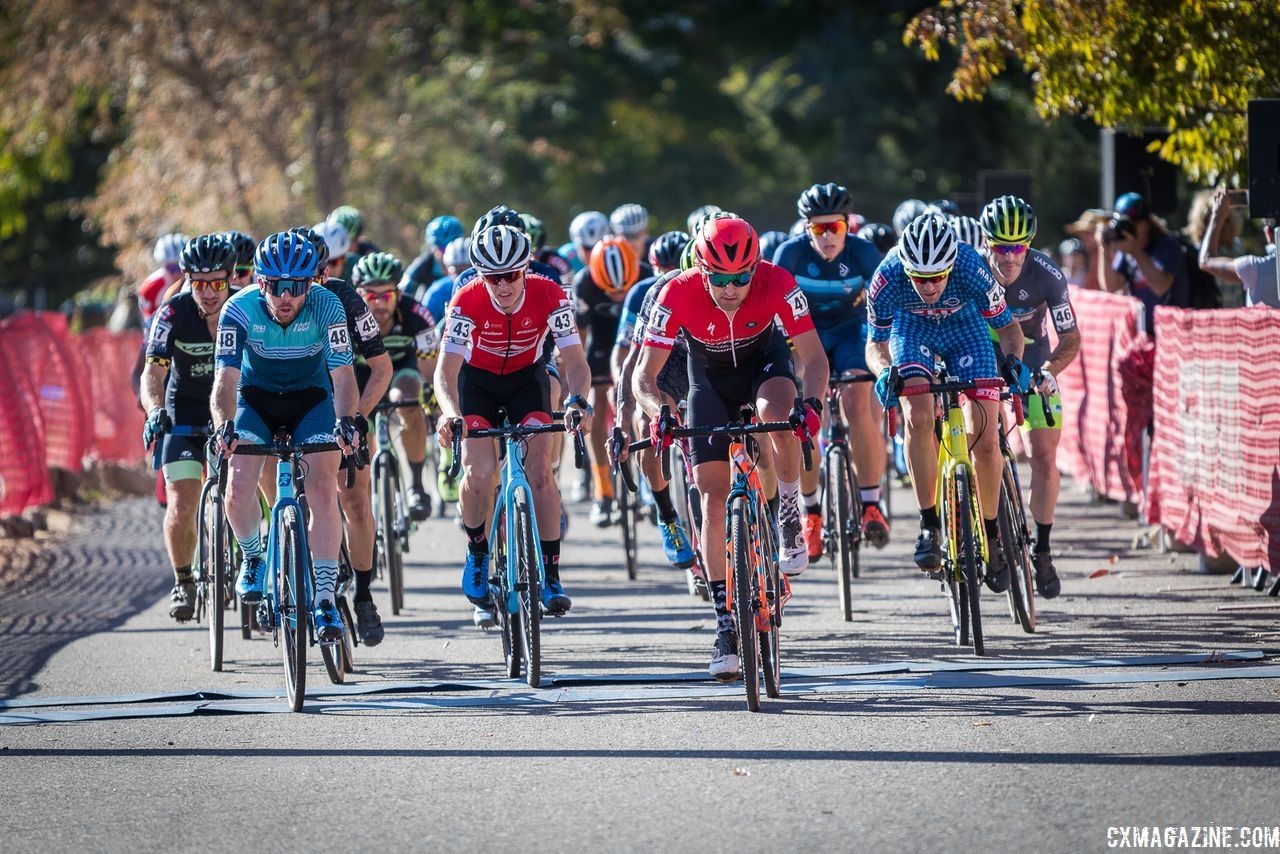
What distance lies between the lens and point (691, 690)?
8.93 m

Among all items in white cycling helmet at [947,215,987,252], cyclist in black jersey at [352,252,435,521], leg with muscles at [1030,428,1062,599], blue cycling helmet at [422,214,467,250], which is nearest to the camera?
leg with muscles at [1030,428,1062,599]

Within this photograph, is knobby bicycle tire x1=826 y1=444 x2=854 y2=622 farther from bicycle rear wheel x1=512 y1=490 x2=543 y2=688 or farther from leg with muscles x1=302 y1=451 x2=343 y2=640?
leg with muscles x1=302 y1=451 x2=343 y2=640

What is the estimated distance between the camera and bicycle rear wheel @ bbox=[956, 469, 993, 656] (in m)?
9.38

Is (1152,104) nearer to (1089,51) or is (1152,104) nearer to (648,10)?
(1089,51)

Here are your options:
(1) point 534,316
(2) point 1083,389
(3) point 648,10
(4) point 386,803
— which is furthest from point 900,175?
(4) point 386,803

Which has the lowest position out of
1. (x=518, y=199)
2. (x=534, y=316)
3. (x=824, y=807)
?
(x=824, y=807)

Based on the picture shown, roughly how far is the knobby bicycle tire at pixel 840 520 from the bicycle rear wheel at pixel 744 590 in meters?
2.72

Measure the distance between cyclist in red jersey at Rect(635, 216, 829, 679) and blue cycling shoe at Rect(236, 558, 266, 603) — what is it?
1.99m

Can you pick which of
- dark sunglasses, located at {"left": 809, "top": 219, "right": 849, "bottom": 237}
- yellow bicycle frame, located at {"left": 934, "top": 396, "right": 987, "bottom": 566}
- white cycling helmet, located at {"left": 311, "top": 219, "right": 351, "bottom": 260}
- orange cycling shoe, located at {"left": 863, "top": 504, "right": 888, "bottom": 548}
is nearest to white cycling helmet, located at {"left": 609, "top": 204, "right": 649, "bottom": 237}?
white cycling helmet, located at {"left": 311, "top": 219, "right": 351, "bottom": 260}

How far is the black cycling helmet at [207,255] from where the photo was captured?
1043 cm

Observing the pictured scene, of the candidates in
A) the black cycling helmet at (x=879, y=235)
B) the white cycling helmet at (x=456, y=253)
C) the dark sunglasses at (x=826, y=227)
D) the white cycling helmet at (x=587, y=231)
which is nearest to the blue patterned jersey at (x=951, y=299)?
the dark sunglasses at (x=826, y=227)

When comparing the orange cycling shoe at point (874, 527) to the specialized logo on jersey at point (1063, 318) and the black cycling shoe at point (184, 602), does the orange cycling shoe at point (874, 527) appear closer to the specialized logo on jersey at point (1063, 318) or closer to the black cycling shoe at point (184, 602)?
the specialized logo on jersey at point (1063, 318)

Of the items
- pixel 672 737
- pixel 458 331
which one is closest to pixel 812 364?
pixel 458 331

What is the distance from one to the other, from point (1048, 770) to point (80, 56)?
108 feet
